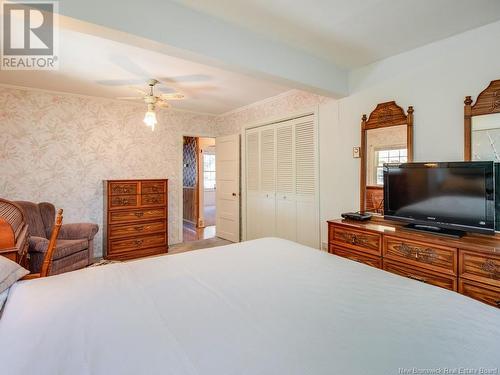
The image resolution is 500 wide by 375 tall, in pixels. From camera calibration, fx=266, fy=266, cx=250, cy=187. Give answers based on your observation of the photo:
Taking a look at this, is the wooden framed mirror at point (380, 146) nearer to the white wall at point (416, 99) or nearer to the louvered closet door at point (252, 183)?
the white wall at point (416, 99)

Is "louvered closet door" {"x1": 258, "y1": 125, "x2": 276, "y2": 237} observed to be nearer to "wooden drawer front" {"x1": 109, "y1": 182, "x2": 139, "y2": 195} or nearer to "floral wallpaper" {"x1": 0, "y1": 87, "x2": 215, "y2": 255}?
"floral wallpaper" {"x1": 0, "y1": 87, "x2": 215, "y2": 255}

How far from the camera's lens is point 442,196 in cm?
221

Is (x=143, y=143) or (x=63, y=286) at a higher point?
(x=143, y=143)

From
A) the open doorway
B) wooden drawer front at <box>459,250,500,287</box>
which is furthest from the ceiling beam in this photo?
the open doorway

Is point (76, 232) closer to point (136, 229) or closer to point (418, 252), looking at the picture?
point (136, 229)

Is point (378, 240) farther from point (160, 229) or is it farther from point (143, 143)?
point (143, 143)

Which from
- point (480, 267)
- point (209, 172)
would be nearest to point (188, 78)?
point (480, 267)

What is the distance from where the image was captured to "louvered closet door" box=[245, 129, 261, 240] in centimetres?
459

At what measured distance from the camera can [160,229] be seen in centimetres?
423

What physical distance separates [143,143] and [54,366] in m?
4.15

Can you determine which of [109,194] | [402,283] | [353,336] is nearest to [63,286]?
[353,336]

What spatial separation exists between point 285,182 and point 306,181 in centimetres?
42

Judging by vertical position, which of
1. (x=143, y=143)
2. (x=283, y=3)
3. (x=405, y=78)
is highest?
(x=283, y=3)

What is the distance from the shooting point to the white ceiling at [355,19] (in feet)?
6.33
